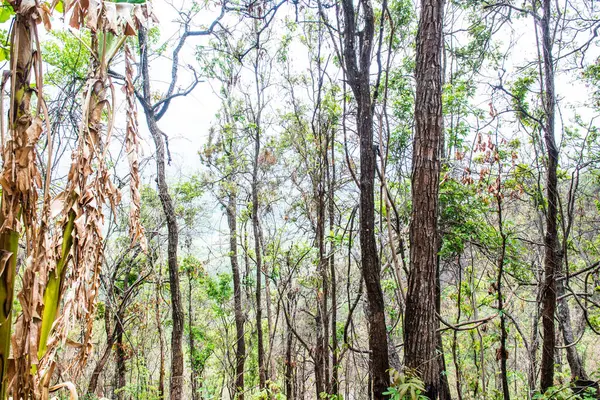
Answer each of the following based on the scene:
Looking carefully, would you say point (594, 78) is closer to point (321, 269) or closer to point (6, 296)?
point (321, 269)

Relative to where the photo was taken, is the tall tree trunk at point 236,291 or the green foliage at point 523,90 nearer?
the green foliage at point 523,90

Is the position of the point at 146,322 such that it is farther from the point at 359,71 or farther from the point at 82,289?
the point at 82,289

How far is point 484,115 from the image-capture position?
6906 millimetres

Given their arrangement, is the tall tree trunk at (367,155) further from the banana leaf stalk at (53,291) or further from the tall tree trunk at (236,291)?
the tall tree trunk at (236,291)

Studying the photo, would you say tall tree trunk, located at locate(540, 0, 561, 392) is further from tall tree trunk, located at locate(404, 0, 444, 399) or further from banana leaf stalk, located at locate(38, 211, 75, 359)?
banana leaf stalk, located at locate(38, 211, 75, 359)

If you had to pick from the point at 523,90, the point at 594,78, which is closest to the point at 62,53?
the point at 523,90

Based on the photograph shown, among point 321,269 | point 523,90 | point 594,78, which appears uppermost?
point 594,78

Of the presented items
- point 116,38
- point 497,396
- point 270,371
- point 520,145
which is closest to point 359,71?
point 116,38

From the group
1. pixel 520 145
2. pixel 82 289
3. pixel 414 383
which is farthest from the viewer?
pixel 520 145

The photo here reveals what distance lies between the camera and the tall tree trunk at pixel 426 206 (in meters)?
2.97

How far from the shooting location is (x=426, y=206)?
304cm

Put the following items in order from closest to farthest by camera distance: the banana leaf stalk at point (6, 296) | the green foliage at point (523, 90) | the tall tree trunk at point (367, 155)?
1. the banana leaf stalk at point (6, 296)
2. the tall tree trunk at point (367, 155)
3. the green foliage at point (523, 90)

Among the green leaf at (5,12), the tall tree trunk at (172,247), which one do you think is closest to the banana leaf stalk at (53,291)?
the green leaf at (5,12)

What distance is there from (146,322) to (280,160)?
6044 millimetres
